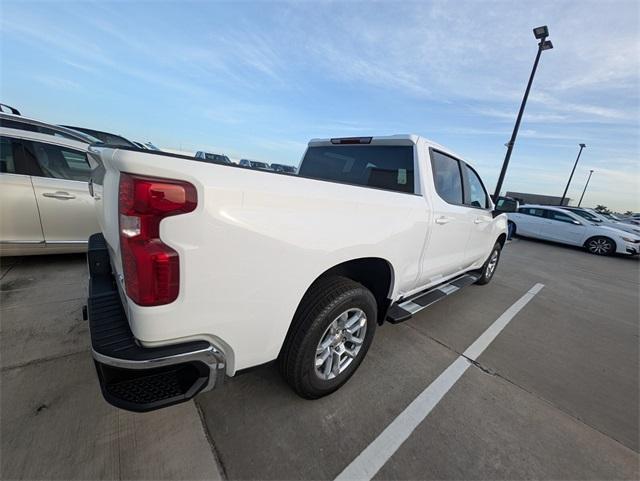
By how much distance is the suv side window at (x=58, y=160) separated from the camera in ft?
11.2

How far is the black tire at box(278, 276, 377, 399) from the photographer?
1747 mm

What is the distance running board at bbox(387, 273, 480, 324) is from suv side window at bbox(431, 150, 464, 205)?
3.39ft

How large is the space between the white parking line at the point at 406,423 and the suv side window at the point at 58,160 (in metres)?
4.13

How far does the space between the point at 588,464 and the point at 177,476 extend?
2.51 metres

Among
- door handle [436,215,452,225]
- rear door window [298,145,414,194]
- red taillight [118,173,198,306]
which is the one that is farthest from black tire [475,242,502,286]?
red taillight [118,173,198,306]

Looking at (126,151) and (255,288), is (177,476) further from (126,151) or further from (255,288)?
(126,151)

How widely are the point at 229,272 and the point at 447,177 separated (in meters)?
2.61

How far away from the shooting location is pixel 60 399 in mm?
1812

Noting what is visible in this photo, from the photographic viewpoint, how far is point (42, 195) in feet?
11.1

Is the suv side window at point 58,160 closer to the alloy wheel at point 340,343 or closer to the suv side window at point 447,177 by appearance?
the alloy wheel at point 340,343

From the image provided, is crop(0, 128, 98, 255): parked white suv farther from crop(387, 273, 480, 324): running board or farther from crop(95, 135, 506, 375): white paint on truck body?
crop(387, 273, 480, 324): running board

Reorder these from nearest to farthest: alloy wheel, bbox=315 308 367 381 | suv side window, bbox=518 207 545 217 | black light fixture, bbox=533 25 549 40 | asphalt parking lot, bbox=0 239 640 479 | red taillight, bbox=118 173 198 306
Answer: red taillight, bbox=118 173 198 306, asphalt parking lot, bbox=0 239 640 479, alloy wheel, bbox=315 308 367 381, black light fixture, bbox=533 25 549 40, suv side window, bbox=518 207 545 217

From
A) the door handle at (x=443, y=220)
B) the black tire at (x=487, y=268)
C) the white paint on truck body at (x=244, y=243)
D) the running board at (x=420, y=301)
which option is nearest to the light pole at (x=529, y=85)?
the black tire at (x=487, y=268)

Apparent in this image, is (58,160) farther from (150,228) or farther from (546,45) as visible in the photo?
(546,45)
